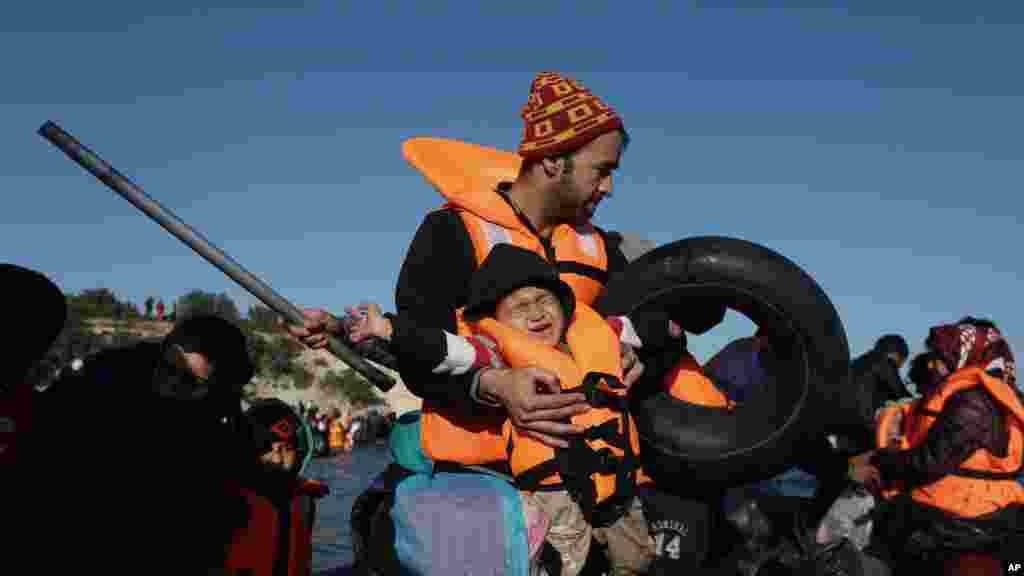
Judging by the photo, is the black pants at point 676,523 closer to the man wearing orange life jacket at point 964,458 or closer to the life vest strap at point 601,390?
the life vest strap at point 601,390

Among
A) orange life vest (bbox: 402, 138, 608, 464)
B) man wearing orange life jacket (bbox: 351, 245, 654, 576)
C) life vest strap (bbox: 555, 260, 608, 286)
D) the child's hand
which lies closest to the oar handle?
the child's hand

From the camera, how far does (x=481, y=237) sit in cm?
336

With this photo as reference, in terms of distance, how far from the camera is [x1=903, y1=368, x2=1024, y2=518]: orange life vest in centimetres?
702

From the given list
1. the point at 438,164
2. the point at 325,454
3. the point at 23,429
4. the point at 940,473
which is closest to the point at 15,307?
the point at 23,429

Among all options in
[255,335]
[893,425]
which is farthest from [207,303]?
[893,425]

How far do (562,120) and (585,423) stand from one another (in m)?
1.08

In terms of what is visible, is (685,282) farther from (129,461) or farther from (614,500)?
(129,461)

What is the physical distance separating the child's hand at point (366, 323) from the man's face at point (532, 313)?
16.4 inches

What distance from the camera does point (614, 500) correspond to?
298cm

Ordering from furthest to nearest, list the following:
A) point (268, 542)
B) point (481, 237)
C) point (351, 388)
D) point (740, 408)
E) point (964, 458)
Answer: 1. point (351, 388)
2. point (964, 458)
3. point (268, 542)
4. point (740, 408)
5. point (481, 237)

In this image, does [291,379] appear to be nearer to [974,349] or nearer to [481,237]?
[974,349]

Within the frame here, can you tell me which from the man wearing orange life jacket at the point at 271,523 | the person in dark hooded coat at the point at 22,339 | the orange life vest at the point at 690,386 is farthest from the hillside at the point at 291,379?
the orange life vest at the point at 690,386

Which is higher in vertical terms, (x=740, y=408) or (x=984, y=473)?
(x=740, y=408)

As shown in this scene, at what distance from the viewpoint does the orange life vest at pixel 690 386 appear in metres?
3.81
